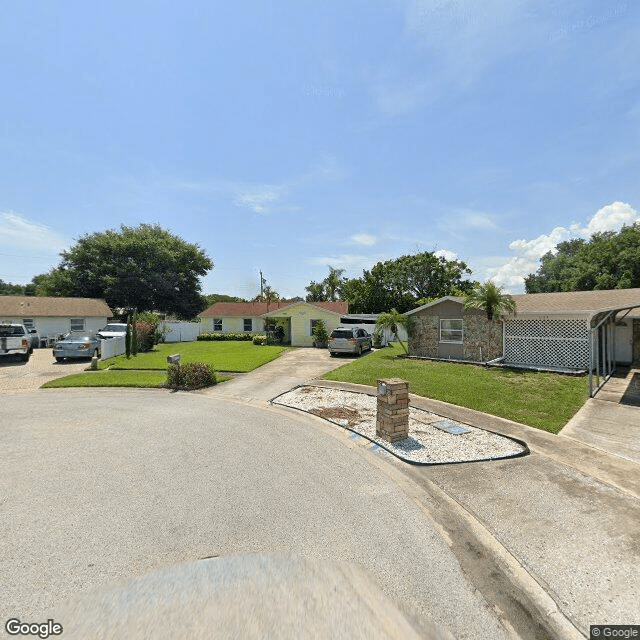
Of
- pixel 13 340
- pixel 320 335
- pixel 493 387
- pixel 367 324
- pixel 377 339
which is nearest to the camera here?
pixel 493 387

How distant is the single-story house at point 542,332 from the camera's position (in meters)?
14.9

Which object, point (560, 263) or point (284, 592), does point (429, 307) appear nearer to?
point (284, 592)

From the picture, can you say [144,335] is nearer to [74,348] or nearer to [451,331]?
[74,348]

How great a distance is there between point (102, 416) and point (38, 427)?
1.33 m

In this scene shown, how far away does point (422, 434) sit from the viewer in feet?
25.1

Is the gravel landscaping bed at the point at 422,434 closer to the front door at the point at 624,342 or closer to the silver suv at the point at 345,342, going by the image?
the silver suv at the point at 345,342

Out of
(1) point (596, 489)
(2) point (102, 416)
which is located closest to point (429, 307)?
(1) point (596, 489)

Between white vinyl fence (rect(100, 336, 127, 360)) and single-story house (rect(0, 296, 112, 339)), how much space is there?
664 centimetres

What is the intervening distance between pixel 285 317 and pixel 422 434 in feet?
75.3

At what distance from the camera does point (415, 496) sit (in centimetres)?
505

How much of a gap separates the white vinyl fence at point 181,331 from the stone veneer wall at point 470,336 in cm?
2390

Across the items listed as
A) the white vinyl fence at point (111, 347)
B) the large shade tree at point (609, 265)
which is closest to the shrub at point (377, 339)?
the white vinyl fence at point (111, 347)

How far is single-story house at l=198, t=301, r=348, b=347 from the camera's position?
29.0 meters

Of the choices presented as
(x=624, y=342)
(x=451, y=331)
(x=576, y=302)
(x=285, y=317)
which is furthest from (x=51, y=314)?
(x=624, y=342)
